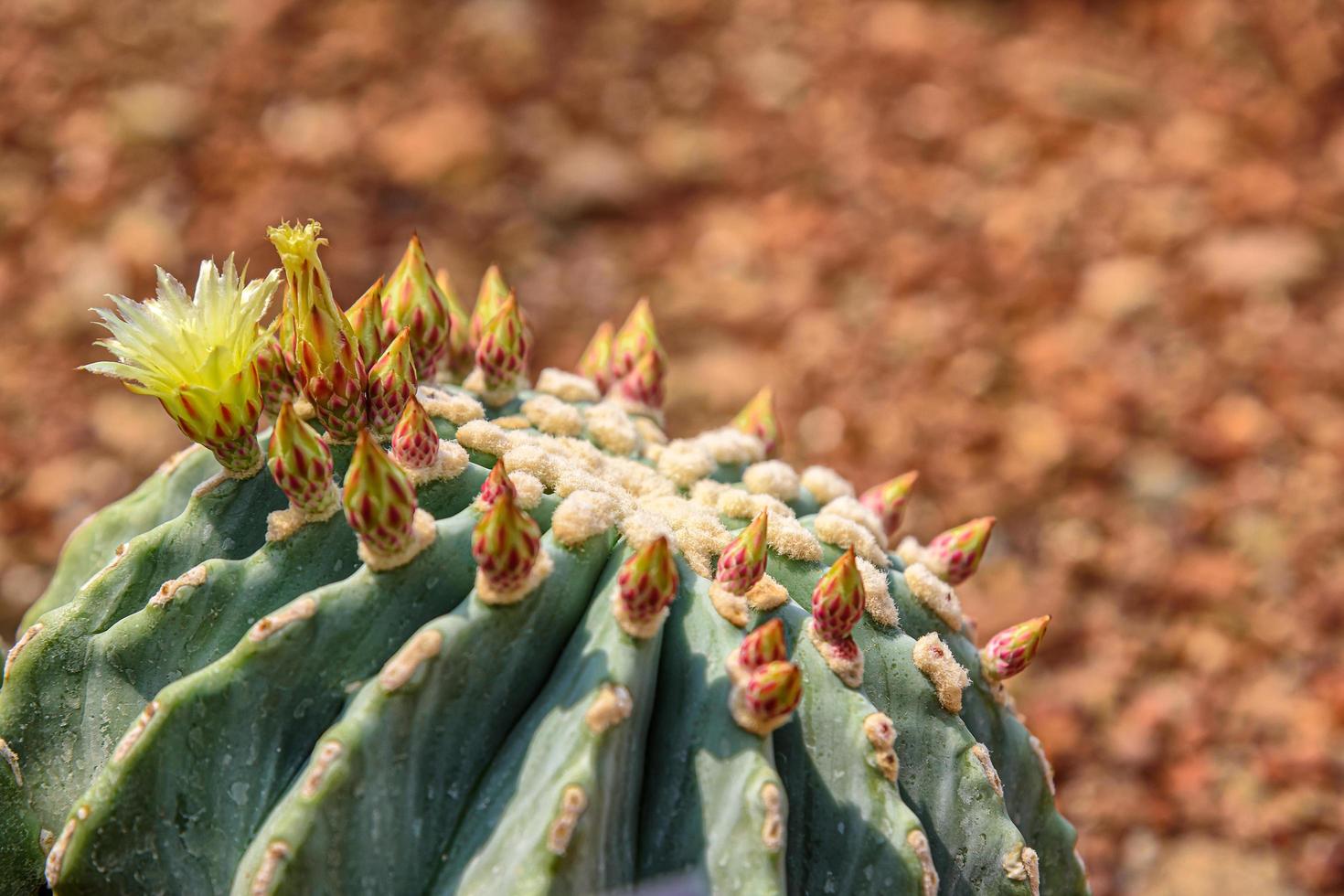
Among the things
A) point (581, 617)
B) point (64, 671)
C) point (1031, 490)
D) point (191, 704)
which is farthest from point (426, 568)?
point (1031, 490)

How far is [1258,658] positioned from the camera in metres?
4.80

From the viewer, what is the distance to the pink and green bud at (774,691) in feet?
4.67

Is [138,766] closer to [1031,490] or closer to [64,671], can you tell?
[64,671]

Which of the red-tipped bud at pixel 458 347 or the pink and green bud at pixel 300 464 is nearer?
the pink and green bud at pixel 300 464

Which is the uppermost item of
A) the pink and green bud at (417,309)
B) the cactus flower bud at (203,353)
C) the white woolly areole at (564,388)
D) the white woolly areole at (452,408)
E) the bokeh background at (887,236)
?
the cactus flower bud at (203,353)

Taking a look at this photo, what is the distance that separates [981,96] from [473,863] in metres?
5.66

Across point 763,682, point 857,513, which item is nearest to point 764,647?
point 763,682

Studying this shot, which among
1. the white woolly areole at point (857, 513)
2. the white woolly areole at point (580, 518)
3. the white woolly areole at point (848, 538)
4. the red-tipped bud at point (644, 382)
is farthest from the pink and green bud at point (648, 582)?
the red-tipped bud at point (644, 382)

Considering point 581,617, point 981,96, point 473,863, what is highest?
point 581,617

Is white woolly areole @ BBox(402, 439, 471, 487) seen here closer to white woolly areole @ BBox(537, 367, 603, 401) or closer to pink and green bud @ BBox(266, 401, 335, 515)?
pink and green bud @ BBox(266, 401, 335, 515)

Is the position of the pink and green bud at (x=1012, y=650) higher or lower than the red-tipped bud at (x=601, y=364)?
lower

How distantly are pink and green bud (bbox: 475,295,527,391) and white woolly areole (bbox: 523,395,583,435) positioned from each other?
58 mm

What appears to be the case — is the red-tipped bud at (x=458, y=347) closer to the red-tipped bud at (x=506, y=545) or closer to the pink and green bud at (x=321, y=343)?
the pink and green bud at (x=321, y=343)

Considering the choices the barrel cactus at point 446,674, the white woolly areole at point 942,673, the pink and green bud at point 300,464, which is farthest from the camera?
the white woolly areole at point 942,673
